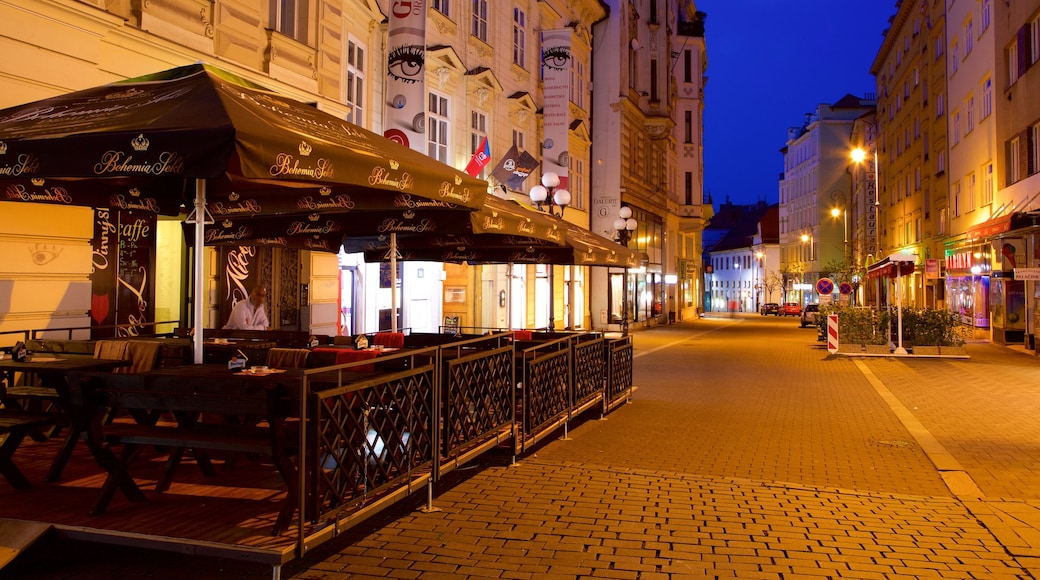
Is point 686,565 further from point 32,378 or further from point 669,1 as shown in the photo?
point 669,1

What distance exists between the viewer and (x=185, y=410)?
5078 millimetres

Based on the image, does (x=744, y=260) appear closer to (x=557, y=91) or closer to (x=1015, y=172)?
(x=1015, y=172)

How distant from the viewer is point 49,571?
195 inches

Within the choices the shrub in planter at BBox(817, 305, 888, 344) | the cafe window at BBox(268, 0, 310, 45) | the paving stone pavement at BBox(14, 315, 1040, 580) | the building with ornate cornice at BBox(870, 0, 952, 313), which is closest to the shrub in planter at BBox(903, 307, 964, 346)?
the shrub in planter at BBox(817, 305, 888, 344)

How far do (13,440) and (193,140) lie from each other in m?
2.78

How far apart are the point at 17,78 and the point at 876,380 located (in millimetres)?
16396

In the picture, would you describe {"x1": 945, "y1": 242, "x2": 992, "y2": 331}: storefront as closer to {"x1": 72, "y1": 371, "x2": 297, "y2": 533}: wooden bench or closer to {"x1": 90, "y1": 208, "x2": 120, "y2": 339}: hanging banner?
{"x1": 90, "y1": 208, "x2": 120, "y2": 339}: hanging banner

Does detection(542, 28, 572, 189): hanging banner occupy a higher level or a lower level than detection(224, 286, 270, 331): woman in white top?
higher

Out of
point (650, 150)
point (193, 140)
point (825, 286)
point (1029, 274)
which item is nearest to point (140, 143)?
point (193, 140)

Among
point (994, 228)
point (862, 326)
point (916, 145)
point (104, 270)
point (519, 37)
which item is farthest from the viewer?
point (916, 145)

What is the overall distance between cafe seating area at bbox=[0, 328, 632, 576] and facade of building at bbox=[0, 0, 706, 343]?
3276 millimetres

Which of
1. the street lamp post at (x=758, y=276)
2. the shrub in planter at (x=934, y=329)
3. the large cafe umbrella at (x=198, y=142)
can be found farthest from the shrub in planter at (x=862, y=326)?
the street lamp post at (x=758, y=276)

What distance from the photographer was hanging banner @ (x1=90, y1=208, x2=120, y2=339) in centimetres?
977

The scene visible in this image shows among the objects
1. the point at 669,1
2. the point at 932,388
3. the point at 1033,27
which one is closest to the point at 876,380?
the point at 932,388
